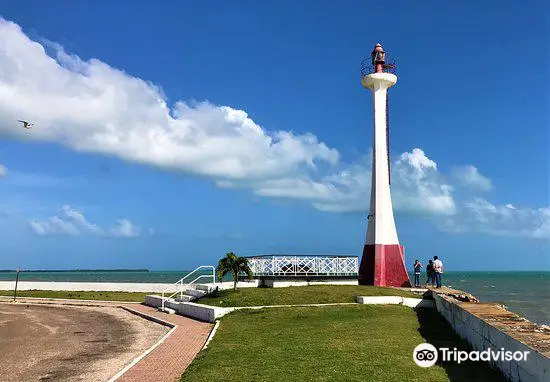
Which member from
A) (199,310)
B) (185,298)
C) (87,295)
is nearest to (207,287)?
(185,298)

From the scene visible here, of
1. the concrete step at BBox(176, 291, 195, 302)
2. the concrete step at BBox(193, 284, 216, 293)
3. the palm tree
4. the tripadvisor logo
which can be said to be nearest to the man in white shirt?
the palm tree

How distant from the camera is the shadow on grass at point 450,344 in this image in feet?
33.5

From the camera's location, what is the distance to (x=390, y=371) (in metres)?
10.4

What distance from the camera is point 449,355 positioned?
12.1 meters

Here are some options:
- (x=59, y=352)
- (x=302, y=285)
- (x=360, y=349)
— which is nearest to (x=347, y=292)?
(x=302, y=285)

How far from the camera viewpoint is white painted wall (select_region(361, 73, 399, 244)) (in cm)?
2652

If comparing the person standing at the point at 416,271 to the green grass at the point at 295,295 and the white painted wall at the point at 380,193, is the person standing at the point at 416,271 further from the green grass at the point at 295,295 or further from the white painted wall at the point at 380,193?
the green grass at the point at 295,295

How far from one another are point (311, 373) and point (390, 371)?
153 centimetres

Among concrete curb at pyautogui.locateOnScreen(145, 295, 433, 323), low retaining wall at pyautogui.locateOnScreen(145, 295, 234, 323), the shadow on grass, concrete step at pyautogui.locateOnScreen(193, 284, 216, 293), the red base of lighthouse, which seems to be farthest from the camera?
the red base of lighthouse

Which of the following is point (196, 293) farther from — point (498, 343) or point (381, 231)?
point (498, 343)

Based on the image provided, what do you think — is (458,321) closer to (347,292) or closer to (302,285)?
(347,292)

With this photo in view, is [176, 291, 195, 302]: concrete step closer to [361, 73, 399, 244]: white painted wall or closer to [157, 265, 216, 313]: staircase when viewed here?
[157, 265, 216, 313]: staircase

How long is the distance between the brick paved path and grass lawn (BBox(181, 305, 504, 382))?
40 centimetres

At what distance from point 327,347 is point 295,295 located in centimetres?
899
